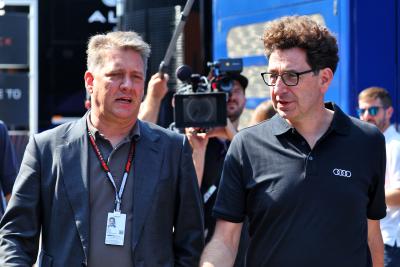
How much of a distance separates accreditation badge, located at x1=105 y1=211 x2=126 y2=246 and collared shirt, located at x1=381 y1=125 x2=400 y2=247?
267 centimetres

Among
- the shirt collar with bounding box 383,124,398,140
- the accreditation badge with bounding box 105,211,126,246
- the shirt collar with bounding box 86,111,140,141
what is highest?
the shirt collar with bounding box 86,111,140,141

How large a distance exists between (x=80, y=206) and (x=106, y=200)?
11cm

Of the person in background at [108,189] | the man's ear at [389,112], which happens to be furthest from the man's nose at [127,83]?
the man's ear at [389,112]

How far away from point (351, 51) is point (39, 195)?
2641mm

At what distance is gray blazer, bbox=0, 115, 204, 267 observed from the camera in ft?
12.1

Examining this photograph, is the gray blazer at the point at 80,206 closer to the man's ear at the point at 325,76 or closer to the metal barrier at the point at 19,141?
the man's ear at the point at 325,76

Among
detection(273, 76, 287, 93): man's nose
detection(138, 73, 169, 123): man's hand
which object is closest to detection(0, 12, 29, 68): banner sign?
detection(138, 73, 169, 123): man's hand

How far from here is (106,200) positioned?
146 inches

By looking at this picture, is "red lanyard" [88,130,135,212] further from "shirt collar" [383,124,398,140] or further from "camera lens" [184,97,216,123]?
"shirt collar" [383,124,398,140]

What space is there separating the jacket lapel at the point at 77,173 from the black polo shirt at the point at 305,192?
0.56m

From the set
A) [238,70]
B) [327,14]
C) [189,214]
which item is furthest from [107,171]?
[327,14]

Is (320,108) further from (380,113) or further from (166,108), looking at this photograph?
(166,108)

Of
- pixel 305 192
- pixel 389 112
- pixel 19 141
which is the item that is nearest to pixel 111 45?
pixel 305 192

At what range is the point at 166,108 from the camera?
26.0 ft
